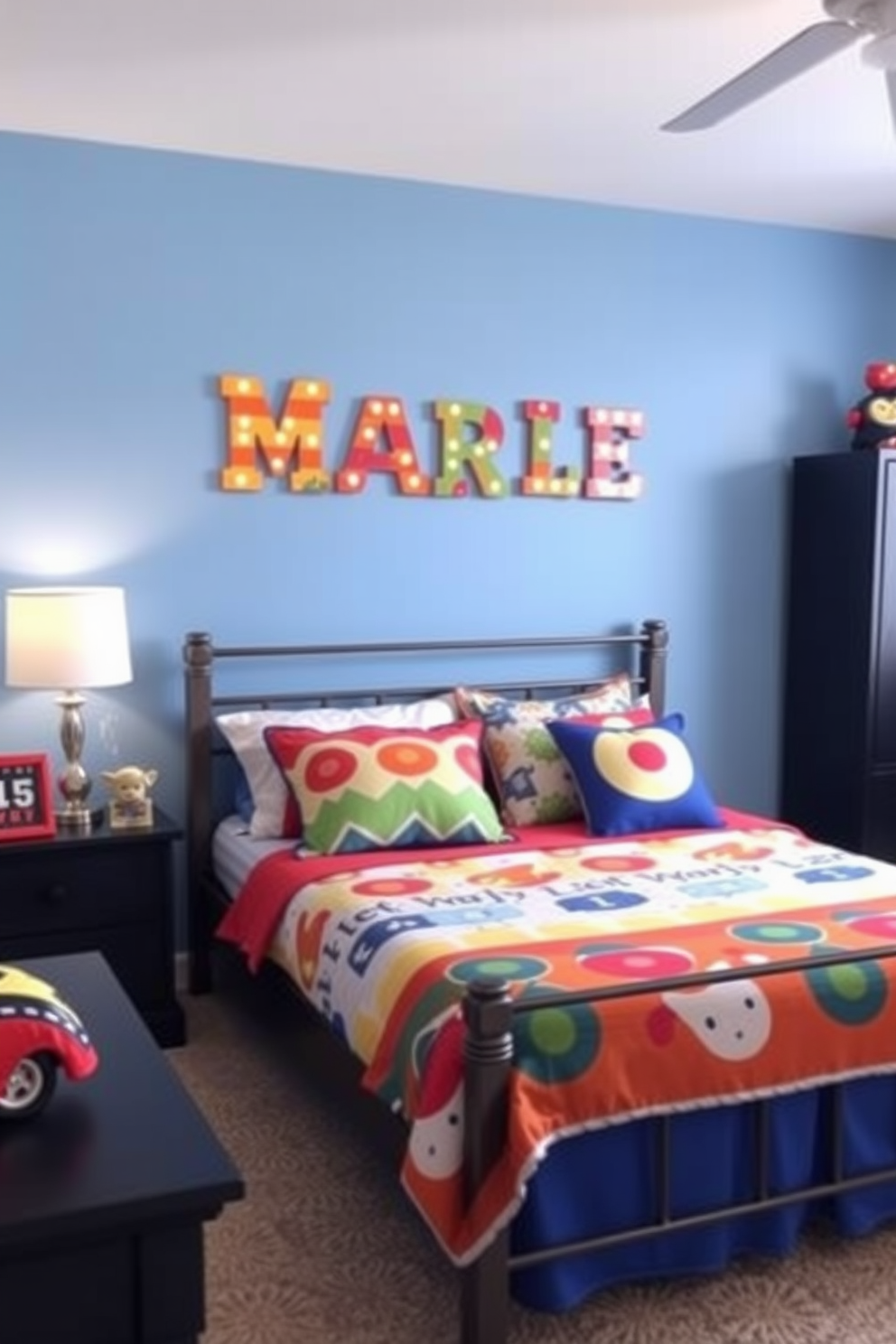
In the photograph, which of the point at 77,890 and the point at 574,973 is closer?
the point at 574,973

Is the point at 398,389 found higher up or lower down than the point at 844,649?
higher up

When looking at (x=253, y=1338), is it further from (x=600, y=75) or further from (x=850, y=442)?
(x=850, y=442)

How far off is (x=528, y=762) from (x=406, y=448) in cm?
106

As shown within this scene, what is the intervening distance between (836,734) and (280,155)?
2556mm

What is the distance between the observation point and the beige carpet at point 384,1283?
6.92ft

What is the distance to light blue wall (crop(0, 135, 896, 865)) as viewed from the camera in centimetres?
351

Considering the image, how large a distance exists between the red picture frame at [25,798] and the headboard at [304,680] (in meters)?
0.47

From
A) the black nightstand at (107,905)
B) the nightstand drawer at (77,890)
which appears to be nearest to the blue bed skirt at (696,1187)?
the black nightstand at (107,905)

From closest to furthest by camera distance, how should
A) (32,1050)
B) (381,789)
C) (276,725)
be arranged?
(32,1050), (381,789), (276,725)

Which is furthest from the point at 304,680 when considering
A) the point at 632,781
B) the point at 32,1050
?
the point at 32,1050

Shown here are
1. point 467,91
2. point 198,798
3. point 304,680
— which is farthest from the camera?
point 304,680

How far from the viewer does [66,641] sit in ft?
10.6

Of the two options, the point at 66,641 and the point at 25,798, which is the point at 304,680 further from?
Result: the point at 25,798

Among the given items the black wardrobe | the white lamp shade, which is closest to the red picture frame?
the white lamp shade
